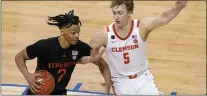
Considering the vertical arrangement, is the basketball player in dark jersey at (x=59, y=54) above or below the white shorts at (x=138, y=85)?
above

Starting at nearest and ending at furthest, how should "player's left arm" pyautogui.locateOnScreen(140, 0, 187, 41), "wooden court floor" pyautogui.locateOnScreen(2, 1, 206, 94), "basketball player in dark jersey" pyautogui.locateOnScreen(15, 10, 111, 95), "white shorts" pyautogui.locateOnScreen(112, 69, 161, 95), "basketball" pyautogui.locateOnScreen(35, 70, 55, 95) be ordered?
"player's left arm" pyautogui.locateOnScreen(140, 0, 187, 41) → "basketball player in dark jersey" pyautogui.locateOnScreen(15, 10, 111, 95) → "basketball" pyautogui.locateOnScreen(35, 70, 55, 95) → "white shorts" pyautogui.locateOnScreen(112, 69, 161, 95) → "wooden court floor" pyautogui.locateOnScreen(2, 1, 206, 94)

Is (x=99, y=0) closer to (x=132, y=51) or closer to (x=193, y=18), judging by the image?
(x=193, y=18)

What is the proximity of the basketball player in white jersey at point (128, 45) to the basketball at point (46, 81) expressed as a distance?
0.58m

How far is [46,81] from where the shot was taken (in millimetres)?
6312

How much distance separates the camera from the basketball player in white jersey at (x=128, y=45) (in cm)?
625

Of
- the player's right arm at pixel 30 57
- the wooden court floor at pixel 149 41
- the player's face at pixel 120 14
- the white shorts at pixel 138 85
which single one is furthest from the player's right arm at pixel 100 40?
the wooden court floor at pixel 149 41

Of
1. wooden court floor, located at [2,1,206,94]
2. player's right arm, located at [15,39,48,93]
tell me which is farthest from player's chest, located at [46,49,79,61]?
wooden court floor, located at [2,1,206,94]

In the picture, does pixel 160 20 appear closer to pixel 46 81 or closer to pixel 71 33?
pixel 71 33

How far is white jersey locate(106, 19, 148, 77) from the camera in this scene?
20.8 feet

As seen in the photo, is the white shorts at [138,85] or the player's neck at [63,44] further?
the white shorts at [138,85]

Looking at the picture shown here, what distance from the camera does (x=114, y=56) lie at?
6441mm

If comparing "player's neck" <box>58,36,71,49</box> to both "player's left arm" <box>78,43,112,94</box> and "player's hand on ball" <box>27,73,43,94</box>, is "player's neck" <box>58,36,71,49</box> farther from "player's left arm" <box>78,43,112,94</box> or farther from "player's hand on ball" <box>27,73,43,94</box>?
"player's hand on ball" <box>27,73,43,94</box>

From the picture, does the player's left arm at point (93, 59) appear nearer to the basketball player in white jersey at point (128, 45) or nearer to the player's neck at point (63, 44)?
the basketball player in white jersey at point (128, 45)

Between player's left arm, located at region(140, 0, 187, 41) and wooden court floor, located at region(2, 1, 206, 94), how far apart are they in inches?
86.2
